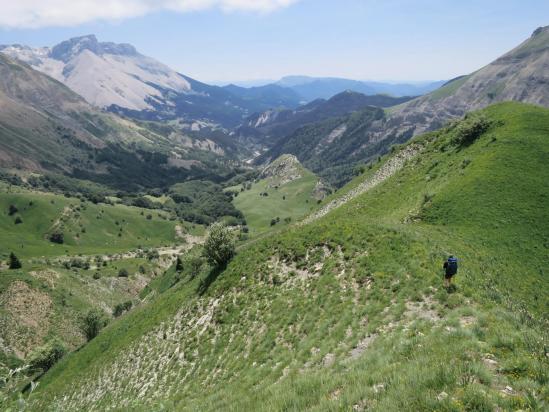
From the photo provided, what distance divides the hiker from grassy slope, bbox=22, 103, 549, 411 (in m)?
0.67

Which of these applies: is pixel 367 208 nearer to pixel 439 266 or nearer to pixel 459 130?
pixel 459 130

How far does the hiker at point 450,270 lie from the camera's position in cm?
2641

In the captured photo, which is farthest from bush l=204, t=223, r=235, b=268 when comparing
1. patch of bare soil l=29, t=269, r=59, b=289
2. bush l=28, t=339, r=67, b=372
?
patch of bare soil l=29, t=269, r=59, b=289

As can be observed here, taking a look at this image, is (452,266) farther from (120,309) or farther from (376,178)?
(120,309)

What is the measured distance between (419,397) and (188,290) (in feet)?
144

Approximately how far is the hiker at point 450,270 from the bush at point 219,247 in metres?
29.8

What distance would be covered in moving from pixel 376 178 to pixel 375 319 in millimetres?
73829

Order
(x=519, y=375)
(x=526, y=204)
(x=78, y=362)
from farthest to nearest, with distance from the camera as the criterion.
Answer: (x=78, y=362)
(x=526, y=204)
(x=519, y=375)

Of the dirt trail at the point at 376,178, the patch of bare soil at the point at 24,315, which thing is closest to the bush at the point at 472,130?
the dirt trail at the point at 376,178

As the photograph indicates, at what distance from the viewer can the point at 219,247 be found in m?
51.0

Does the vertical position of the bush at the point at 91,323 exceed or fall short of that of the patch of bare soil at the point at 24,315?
it exceeds it

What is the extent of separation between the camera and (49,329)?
95.4 metres

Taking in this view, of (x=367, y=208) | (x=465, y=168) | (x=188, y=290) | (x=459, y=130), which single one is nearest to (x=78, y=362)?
(x=188, y=290)

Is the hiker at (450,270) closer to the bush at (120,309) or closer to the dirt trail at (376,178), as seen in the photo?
the dirt trail at (376,178)
